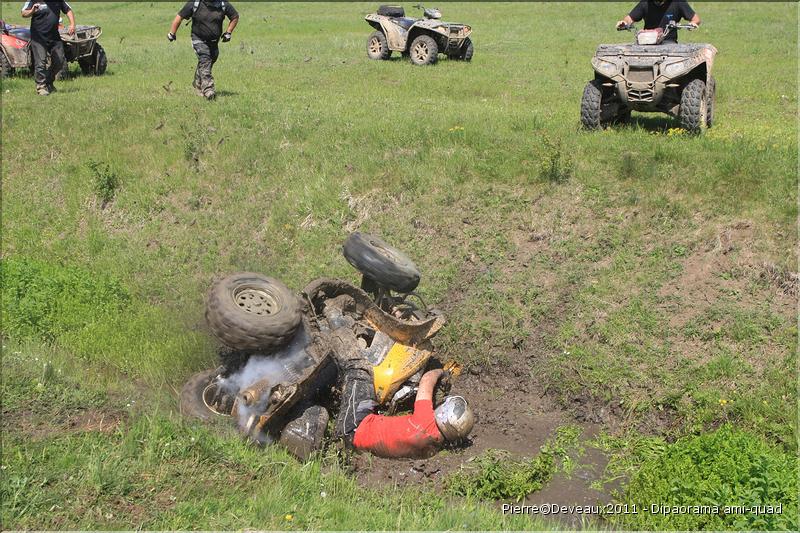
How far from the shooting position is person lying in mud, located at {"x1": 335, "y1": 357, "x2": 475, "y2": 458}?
22.8 ft

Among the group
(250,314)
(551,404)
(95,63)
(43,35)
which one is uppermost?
(43,35)

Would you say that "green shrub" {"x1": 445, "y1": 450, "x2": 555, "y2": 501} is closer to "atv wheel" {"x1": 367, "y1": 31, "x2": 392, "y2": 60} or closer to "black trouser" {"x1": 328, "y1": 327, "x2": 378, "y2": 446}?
"black trouser" {"x1": 328, "y1": 327, "x2": 378, "y2": 446}

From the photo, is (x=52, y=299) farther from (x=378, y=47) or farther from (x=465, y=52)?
(x=465, y=52)

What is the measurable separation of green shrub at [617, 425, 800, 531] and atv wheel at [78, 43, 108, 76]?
15846 mm

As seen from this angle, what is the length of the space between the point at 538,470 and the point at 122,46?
22.2 m

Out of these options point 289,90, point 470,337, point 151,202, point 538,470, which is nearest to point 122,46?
point 289,90

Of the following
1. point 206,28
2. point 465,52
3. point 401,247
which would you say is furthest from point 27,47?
point 401,247

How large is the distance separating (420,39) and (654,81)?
9.89 meters

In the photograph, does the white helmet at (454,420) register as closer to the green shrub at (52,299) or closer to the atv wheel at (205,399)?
the atv wheel at (205,399)

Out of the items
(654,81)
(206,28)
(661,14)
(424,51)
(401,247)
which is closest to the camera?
(401,247)

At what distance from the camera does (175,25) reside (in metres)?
14.6

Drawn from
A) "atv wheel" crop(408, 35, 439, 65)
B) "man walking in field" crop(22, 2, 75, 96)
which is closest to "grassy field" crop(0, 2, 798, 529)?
"man walking in field" crop(22, 2, 75, 96)

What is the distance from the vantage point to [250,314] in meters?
7.12

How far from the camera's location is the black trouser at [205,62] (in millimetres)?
14594
